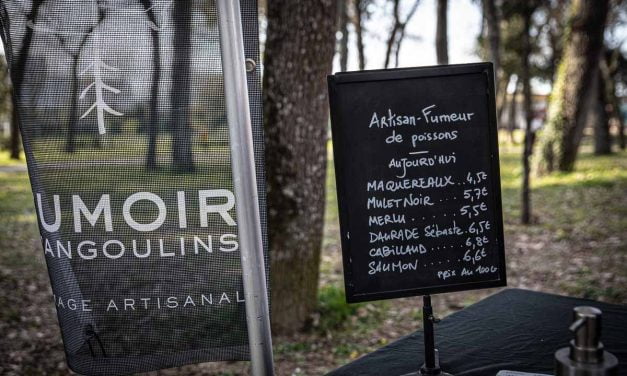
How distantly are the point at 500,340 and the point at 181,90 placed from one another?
4.81 feet

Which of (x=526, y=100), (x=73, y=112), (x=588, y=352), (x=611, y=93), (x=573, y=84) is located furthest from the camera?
(x=611, y=93)

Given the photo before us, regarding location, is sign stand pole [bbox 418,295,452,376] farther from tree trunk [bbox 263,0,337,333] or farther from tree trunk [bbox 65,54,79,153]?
tree trunk [bbox 263,0,337,333]

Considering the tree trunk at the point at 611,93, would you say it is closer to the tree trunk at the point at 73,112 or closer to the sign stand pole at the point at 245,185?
the sign stand pole at the point at 245,185

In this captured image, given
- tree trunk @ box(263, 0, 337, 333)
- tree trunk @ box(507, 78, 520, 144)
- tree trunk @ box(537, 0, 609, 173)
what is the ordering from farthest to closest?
tree trunk @ box(507, 78, 520, 144) < tree trunk @ box(537, 0, 609, 173) < tree trunk @ box(263, 0, 337, 333)

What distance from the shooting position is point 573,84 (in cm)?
1119

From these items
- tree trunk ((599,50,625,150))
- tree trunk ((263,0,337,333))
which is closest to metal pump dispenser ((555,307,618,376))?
tree trunk ((263,0,337,333))

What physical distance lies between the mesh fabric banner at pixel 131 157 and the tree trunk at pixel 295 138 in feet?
6.82

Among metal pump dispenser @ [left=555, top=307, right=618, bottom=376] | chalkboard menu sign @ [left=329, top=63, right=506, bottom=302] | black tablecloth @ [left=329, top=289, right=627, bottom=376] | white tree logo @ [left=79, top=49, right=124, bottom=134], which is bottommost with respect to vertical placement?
black tablecloth @ [left=329, top=289, right=627, bottom=376]

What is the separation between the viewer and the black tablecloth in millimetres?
1812

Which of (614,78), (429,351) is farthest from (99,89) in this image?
(614,78)

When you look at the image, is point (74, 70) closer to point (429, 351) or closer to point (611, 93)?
point (429, 351)

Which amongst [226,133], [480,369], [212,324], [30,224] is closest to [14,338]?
[212,324]

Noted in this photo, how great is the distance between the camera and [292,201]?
4023 mm

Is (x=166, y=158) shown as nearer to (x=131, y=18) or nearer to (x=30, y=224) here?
(x=131, y=18)
